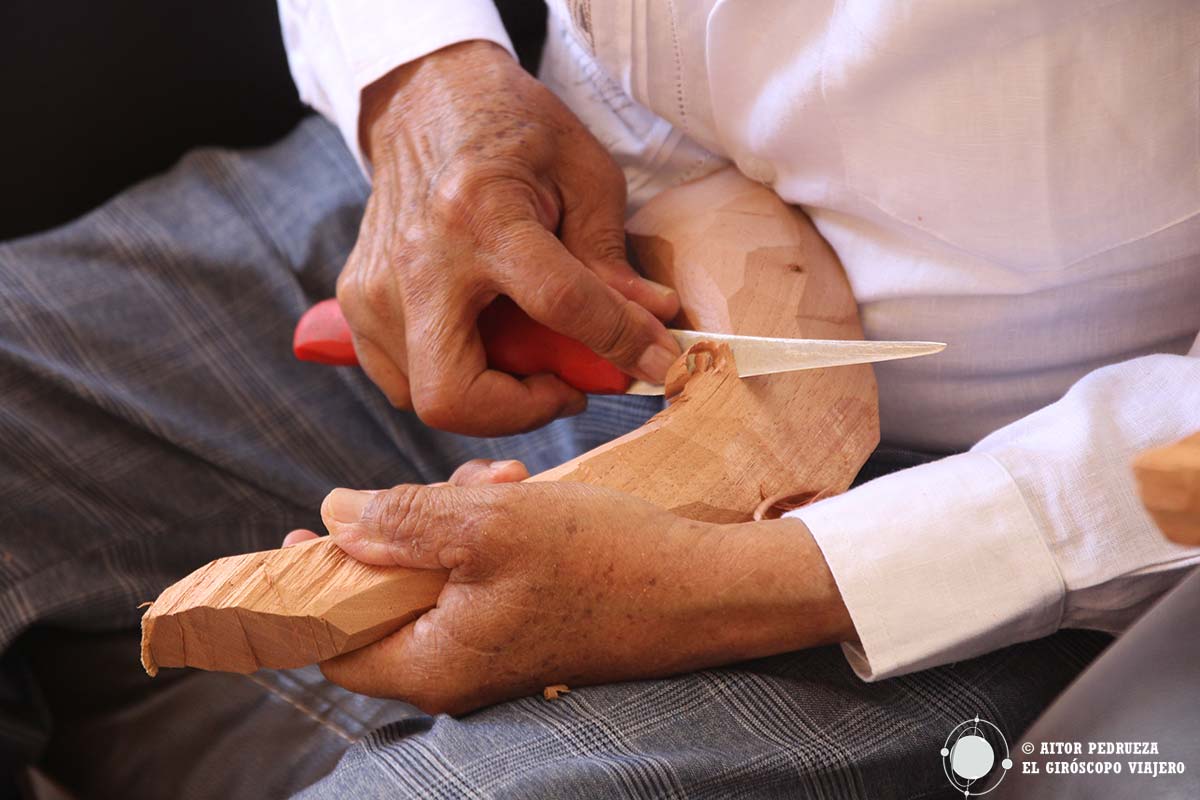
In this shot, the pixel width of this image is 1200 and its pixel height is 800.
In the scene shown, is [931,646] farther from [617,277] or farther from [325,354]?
[325,354]

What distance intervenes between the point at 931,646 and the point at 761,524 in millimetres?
125

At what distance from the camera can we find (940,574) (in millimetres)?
628

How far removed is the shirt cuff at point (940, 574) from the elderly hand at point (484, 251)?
0.20m

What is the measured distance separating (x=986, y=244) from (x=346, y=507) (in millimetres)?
460

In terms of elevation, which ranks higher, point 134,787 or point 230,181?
point 230,181

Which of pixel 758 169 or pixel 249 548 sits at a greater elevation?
pixel 758 169

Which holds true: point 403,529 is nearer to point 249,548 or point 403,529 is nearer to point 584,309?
point 584,309

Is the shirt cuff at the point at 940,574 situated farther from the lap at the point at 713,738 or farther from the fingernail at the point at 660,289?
the fingernail at the point at 660,289

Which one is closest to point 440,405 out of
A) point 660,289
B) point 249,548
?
point 660,289

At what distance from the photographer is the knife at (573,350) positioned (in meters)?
0.68

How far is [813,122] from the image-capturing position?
725 millimetres

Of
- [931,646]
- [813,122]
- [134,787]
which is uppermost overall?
[813,122]

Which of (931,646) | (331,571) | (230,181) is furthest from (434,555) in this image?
(230,181)

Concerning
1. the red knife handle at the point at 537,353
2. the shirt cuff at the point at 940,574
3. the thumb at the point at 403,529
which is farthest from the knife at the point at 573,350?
the thumb at the point at 403,529
